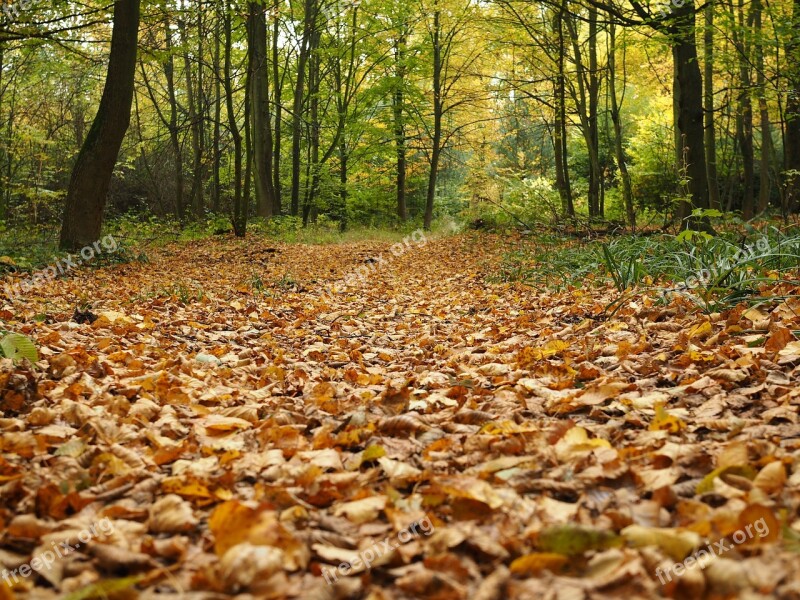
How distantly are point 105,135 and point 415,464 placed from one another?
877 cm

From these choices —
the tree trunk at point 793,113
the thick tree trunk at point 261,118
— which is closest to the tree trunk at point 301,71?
the thick tree trunk at point 261,118

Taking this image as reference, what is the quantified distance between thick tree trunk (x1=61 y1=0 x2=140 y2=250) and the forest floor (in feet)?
16.9

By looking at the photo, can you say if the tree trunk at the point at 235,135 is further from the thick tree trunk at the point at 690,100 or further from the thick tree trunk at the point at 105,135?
the thick tree trunk at the point at 690,100

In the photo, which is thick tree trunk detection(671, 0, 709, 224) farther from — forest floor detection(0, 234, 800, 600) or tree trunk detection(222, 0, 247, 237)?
tree trunk detection(222, 0, 247, 237)

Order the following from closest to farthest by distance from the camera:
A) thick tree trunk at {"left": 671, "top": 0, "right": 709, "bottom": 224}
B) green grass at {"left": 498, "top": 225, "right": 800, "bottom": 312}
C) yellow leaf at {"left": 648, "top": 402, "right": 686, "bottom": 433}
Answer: yellow leaf at {"left": 648, "top": 402, "right": 686, "bottom": 433} < green grass at {"left": 498, "top": 225, "right": 800, "bottom": 312} < thick tree trunk at {"left": 671, "top": 0, "right": 709, "bottom": 224}

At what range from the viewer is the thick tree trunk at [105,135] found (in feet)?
28.8

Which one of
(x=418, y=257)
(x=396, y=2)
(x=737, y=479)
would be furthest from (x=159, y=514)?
(x=396, y=2)

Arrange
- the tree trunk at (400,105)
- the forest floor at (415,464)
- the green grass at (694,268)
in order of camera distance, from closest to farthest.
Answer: the forest floor at (415,464), the green grass at (694,268), the tree trunk at (400,105)

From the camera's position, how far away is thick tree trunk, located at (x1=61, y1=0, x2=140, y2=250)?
28.8 feet

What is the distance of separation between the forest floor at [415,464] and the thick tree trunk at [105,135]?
515 cm

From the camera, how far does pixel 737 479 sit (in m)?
1.61

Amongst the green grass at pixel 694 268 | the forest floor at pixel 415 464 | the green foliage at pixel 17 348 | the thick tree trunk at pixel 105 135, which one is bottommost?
the forest floor at pixel 415 464

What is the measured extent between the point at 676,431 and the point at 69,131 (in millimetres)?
20900

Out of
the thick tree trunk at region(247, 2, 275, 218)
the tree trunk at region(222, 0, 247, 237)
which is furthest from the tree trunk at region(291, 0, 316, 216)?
the tree trunk at region(222, 0, 247, 237)
